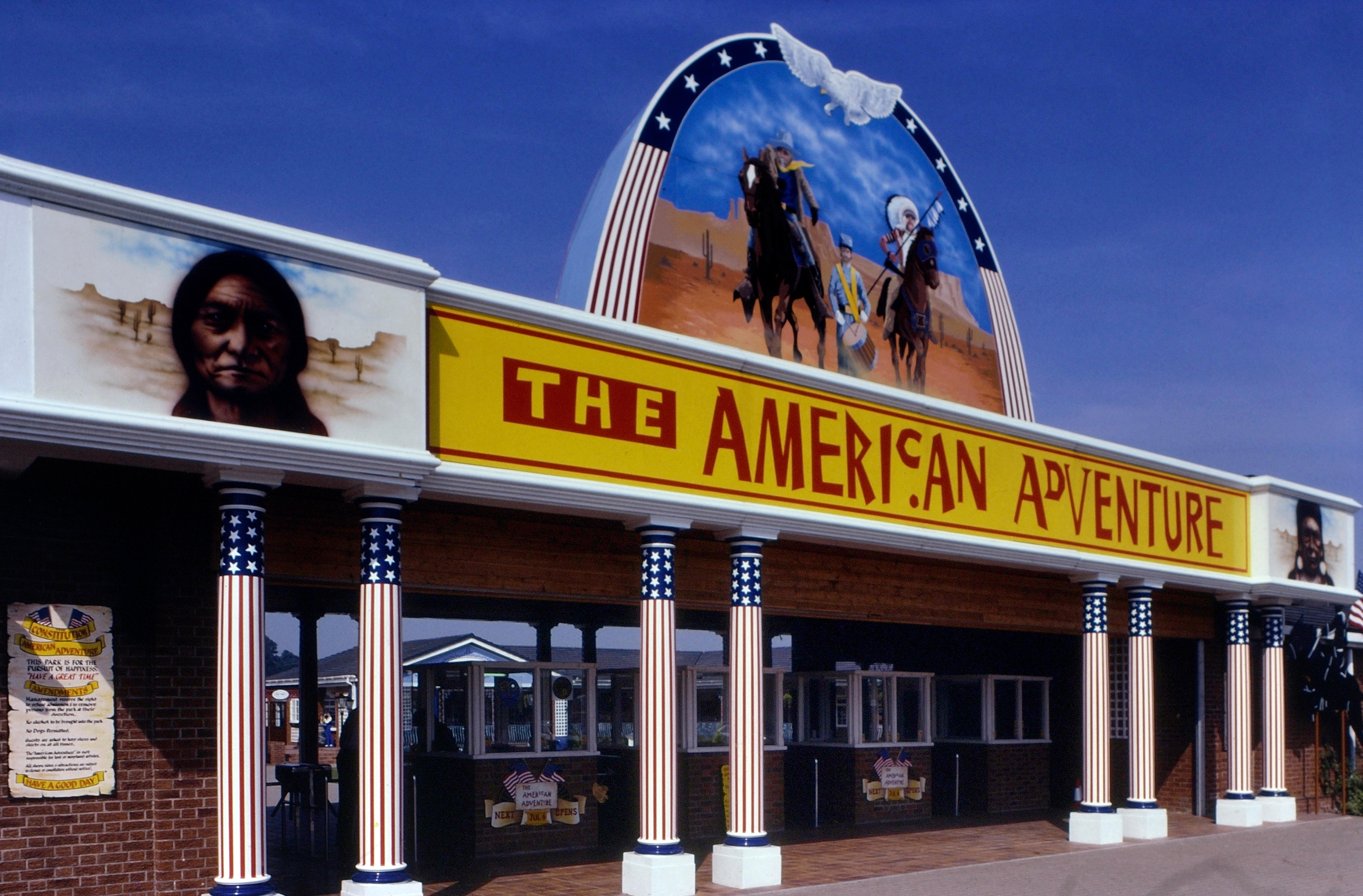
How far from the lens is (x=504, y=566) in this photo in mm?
13844

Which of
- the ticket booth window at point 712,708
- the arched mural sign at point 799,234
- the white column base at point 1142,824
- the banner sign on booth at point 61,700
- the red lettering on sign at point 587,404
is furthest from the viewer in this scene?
the white column base at point 1142,824

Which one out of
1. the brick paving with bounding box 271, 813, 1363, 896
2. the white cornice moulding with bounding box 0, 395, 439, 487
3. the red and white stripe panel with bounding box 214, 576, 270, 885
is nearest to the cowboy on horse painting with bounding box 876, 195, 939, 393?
the brick paving with bounding box 271, 813, 1363, 896

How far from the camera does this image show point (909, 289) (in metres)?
19.5

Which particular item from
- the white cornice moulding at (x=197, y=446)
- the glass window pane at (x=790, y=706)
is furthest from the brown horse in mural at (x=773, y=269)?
the glass window pane at (x=790, y=706)

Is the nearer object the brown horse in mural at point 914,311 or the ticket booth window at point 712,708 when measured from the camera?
the ticket booth window at point 712,708

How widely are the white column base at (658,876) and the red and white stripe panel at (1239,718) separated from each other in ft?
40.4

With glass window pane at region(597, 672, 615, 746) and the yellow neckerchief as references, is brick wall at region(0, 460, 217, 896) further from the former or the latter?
the yellow neckerchief

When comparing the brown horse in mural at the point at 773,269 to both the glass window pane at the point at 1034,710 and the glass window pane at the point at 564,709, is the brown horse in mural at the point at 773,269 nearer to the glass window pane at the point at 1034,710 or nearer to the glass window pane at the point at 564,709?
the glass window pane at the point at 564,709

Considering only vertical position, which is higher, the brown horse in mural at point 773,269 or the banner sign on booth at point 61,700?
the brown horse in mural at point 773,269

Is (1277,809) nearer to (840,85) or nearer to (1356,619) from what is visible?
(1356,619)

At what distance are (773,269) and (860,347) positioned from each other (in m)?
1.84

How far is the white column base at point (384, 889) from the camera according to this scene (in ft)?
37.0

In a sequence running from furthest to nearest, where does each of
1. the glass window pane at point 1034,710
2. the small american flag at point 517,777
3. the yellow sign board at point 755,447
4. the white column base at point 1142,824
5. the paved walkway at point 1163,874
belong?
the glass window pane at point 1034,710
the white column base at point 1142,824
the small american flag at point 517,777
the paved walkway at point 1163,874
the yellow sign board at point 755,447

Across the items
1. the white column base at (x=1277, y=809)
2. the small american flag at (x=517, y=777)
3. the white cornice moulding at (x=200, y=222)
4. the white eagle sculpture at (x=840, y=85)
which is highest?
the white eagle sculpture at (x=840, y=85)
